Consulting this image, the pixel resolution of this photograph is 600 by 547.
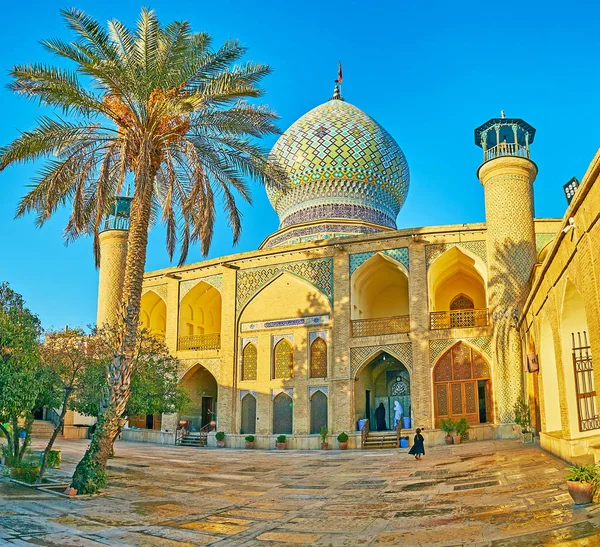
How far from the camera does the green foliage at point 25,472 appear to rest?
11344 mm

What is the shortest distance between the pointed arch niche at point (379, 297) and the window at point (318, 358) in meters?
1.16

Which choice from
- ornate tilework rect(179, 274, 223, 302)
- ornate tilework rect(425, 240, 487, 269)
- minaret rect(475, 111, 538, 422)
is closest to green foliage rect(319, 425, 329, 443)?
minaret rect(475, 111, 538, 422)

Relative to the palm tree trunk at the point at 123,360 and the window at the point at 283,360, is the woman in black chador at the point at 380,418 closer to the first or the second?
the window at the point at 283,360

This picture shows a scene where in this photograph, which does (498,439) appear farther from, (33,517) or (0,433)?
(0,433)

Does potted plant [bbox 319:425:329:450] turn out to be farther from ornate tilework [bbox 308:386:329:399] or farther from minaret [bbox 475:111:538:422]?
minaret [bbox 475:111:538:422]

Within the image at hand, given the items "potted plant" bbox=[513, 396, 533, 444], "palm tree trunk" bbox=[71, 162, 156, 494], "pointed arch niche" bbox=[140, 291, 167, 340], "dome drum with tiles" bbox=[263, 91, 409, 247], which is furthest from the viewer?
"pointed arch niche" bbox=[140, 291, 167, 340]

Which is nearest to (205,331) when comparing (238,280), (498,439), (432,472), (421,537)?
(238,280)

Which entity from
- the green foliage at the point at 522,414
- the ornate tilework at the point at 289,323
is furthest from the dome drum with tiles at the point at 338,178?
the green foliage at the point at 522,414

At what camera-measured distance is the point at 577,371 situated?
34.9 feet

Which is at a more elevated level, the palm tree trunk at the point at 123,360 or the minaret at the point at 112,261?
the minaret at the point at 112,261

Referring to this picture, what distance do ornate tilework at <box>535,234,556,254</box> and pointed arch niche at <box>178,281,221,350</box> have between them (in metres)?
11.2

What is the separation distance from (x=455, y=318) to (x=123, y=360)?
464 inches

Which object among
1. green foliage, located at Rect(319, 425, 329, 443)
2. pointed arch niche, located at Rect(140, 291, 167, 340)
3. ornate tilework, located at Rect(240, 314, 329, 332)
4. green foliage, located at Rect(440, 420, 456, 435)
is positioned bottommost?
green foliage, located at Rect(319, 425, 329, 443)

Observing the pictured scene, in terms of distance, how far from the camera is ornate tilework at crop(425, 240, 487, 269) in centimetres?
1977
